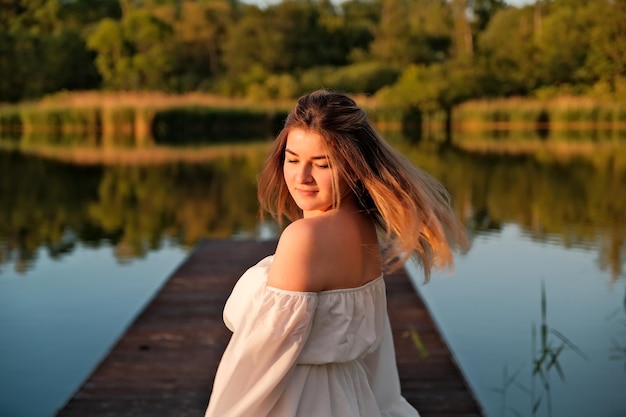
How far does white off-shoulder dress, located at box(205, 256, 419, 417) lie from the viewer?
4.47 feet

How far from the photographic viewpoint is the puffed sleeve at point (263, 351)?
1.35m

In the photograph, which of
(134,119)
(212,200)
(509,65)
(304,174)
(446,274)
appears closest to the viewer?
(304,174)

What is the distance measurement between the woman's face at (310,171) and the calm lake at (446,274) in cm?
49

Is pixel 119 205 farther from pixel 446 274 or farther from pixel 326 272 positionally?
pixel 326 272

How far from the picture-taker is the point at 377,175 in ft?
4.89

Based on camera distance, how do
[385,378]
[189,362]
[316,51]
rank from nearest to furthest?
[385,378], [189,362], [316,51]

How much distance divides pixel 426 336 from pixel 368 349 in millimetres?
2546

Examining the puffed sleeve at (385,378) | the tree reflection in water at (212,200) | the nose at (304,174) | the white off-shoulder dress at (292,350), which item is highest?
the nose at (304,174)

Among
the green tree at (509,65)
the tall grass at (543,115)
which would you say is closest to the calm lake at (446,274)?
the tall grass at (543,115)

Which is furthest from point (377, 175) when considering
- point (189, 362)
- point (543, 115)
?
point (543, 115)

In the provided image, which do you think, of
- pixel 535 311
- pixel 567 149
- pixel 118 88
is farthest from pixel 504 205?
pixel 118 88

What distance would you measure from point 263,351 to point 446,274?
5130mm

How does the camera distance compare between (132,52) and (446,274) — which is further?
(132,52)

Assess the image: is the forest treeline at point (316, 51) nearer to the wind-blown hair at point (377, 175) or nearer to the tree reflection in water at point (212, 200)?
the tree reflection in water at point (212, 200)
